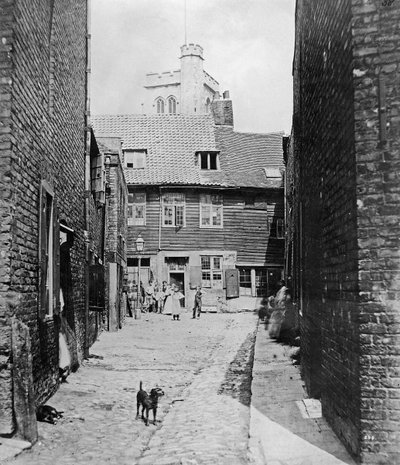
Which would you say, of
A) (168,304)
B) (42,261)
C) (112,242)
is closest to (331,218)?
(42,261)

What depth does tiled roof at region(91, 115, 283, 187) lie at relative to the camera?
3350 centimetres

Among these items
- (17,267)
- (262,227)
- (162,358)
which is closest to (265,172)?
(262,227)

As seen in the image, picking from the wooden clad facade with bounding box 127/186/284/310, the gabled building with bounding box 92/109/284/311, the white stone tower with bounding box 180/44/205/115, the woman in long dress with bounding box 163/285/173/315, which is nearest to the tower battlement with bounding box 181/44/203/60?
the white stone tower with bounding box 180/44/205/115

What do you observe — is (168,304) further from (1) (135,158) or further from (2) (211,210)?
(1) (135,158)

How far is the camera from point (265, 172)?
35094 mm

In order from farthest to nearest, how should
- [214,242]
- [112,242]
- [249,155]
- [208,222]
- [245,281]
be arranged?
1. [249,155]
2. [208,222]
3. [245,281]
4. [214,242]
5. [112,242]

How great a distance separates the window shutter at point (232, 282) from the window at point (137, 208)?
18.0ft

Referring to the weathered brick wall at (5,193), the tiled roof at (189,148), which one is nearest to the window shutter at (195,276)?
the tiled roof at (189,148)

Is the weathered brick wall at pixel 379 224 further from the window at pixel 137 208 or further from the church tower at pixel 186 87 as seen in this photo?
the church tower at pixel 186 87

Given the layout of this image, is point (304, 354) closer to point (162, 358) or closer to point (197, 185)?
point (162, 358)

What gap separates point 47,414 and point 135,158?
2879 cm

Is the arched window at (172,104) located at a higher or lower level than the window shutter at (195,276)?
higher

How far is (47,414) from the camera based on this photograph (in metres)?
6.79

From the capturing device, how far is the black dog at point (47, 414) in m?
6.75
